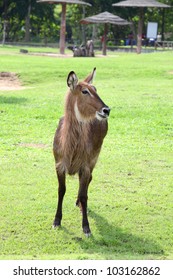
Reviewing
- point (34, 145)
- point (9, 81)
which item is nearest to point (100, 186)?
point (34, 145)

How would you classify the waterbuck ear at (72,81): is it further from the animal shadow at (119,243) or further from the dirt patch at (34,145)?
the dirt patch at (34,145)

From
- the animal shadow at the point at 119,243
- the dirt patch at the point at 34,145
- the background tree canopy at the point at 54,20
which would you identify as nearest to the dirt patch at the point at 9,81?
the dirt patch at the point at 34,145

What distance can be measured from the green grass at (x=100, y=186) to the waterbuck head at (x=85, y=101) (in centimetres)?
125

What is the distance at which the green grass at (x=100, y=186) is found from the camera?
5.77 m

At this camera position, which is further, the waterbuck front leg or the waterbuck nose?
the waterbuck front leg

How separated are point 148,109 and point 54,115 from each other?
2418mm

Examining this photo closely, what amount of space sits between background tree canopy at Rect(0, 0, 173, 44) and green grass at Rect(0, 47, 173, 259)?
112 ft

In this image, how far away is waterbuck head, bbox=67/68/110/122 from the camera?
18.8ft

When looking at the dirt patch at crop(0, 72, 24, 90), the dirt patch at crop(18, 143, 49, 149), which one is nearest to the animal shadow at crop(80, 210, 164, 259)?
the dirt patch at crop(18, 143, 49, 149)

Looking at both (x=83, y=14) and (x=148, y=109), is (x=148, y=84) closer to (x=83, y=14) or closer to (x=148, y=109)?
(x=148, y=109)

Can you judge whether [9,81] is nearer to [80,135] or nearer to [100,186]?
[100,186]

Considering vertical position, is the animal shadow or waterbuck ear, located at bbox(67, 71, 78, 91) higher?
waterbuck ear, located at bbox(67, 71, 78, 91)

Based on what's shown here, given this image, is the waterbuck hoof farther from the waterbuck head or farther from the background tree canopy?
the background tree canopy

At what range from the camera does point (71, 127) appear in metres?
5.94
